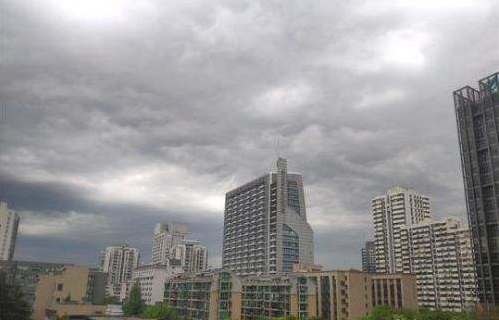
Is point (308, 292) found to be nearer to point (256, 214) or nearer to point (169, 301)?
point (169, 301)

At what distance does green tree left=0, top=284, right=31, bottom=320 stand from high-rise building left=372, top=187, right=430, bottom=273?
5022 inches

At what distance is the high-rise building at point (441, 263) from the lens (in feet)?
449

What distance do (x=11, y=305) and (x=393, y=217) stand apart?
13508cm

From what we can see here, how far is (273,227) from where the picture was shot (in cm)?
14125

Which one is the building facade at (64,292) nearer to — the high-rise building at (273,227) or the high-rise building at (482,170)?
the high-rise building at (273,227)

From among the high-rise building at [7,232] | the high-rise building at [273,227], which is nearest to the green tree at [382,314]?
the high-rise building at [273,227]

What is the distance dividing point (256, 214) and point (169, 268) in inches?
1767

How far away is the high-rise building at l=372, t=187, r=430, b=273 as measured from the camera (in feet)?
550

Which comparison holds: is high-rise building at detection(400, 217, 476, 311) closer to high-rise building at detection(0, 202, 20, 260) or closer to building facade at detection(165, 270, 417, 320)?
building facade at detection(165, 270, 417, 320)

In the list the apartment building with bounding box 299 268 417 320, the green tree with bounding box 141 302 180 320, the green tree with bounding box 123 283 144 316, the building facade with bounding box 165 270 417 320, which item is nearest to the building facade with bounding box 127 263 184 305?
the green tree with bounding box 123 283 144 316

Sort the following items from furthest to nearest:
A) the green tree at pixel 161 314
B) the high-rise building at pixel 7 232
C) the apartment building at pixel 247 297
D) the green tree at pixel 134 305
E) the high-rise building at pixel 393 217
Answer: the high-rise building at pixel 7 232 → the high-rise building at pixel 393 217 → the green tree at pixel 134 305 → the green tree at pixel 161 314 → the apartment building at pixel 247 297

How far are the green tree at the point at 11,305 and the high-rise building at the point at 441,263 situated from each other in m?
112

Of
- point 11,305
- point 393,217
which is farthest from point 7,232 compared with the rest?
point 393,217

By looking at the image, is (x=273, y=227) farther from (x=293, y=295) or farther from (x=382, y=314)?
(x=382, y=314)
